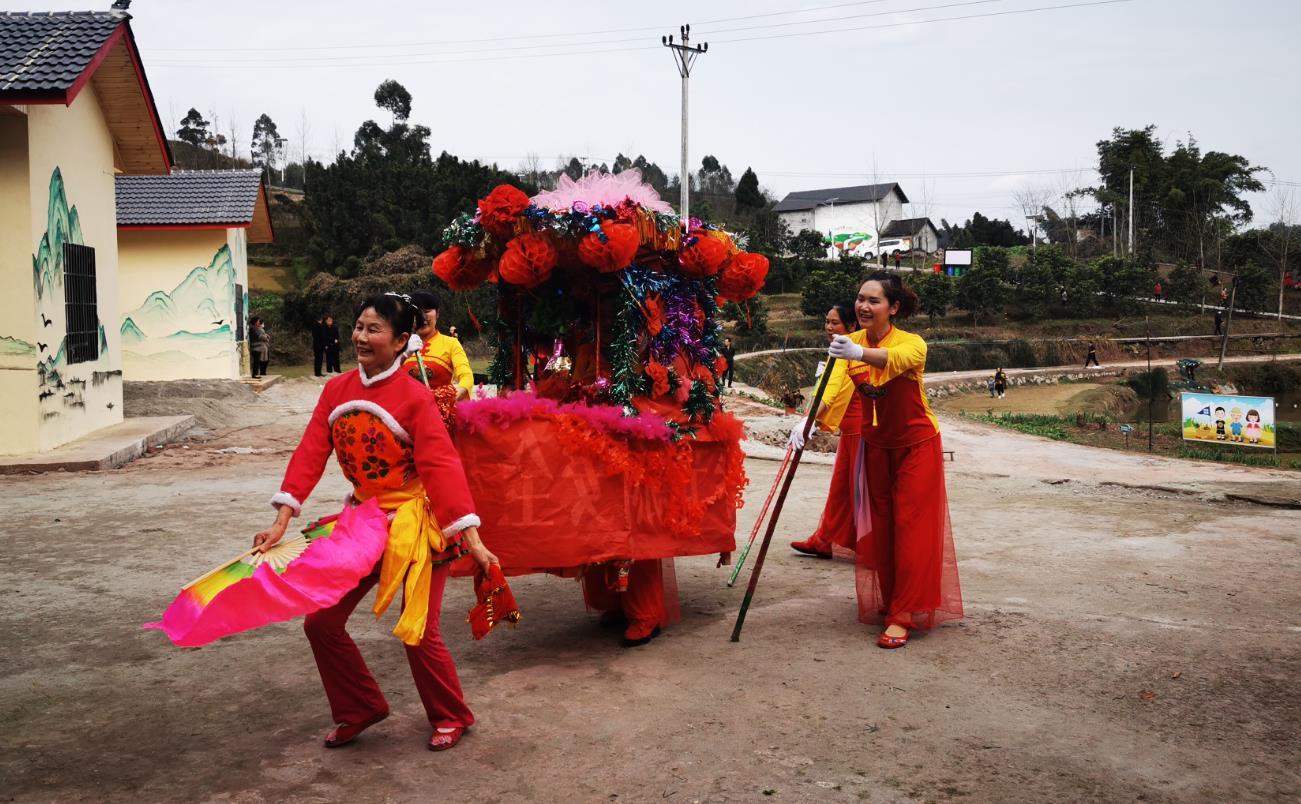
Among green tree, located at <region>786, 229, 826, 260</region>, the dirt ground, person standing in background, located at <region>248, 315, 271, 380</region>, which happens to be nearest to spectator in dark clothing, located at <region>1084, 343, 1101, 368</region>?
green tree, located at <region>786, 229, 826, 260</region>

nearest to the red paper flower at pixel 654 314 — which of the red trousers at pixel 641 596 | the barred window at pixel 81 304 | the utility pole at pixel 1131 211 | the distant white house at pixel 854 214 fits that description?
the red trousers at pixel 641 596

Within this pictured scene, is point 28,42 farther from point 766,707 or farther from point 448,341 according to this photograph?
point 766,707

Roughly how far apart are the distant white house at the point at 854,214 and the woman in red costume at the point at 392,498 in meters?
74.6

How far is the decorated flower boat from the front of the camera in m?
4.73

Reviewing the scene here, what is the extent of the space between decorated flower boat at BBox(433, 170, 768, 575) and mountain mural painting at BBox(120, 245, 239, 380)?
18.0 m

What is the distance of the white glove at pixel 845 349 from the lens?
4.91 m

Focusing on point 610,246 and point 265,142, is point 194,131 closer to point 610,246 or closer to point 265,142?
point 265,142

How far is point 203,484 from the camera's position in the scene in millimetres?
10227

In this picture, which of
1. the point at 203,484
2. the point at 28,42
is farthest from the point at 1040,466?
the point at 28,42

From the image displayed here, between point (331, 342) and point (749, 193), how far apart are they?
165ft

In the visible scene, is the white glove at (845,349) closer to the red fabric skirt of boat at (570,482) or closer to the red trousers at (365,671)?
the red fabric skirt of boat at (570,482)

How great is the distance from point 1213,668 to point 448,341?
471 cm

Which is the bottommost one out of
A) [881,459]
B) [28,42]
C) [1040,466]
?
[1040,466]

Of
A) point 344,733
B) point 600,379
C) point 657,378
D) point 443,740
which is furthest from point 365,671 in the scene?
point 657,378
